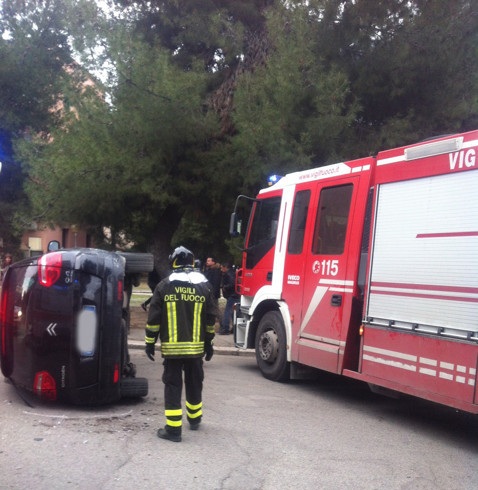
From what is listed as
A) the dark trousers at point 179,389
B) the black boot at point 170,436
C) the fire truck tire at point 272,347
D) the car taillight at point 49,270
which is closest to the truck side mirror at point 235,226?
the fire truck tire at point 272,347

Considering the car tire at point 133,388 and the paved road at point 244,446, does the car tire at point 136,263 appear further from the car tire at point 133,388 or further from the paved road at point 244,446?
the paved road at point 244,446

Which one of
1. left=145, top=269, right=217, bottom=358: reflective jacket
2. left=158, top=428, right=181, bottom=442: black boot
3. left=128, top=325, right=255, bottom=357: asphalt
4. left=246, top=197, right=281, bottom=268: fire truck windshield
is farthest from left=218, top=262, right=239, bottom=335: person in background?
left=158, top=428, right=181, bottom=442: black boot

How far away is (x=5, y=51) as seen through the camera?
14.6 metres

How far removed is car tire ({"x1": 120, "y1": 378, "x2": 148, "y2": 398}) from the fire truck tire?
2324mm

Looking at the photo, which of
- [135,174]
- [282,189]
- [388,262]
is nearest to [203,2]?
[135,174]

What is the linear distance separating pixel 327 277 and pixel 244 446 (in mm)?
2580

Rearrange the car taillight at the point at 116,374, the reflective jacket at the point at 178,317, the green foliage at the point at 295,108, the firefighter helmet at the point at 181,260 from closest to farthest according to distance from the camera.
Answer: the reflective jacket at the point at 178,317, the firefighter helmet at the point at 181,260, the car taillight at the point at 116,374, the green foliage at the point at 295,108

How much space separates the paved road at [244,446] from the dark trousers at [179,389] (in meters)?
0.17

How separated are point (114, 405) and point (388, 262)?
3192mm

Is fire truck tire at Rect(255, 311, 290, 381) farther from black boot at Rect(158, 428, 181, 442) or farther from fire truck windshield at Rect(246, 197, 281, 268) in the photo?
black boot at Rect(158, 428, 181, 442)

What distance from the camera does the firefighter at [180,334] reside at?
531cm

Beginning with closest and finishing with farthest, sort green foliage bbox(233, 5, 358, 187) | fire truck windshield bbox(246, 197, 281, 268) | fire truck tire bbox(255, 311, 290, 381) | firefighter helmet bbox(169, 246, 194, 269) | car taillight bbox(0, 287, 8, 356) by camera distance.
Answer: firefighter helmet bbox(169, 246, 194, 269) → car taillight bbox(0, 287, 8, 356) → fire truck tire bbox(255, 311, 290, 381) → fire truck windshield bbox(246, 197, 281, 268) → green foliage bbox(233, 5, 358, 187)

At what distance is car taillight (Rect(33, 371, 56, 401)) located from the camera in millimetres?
5711

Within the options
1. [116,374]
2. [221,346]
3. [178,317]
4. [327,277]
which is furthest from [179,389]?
[221,346]
